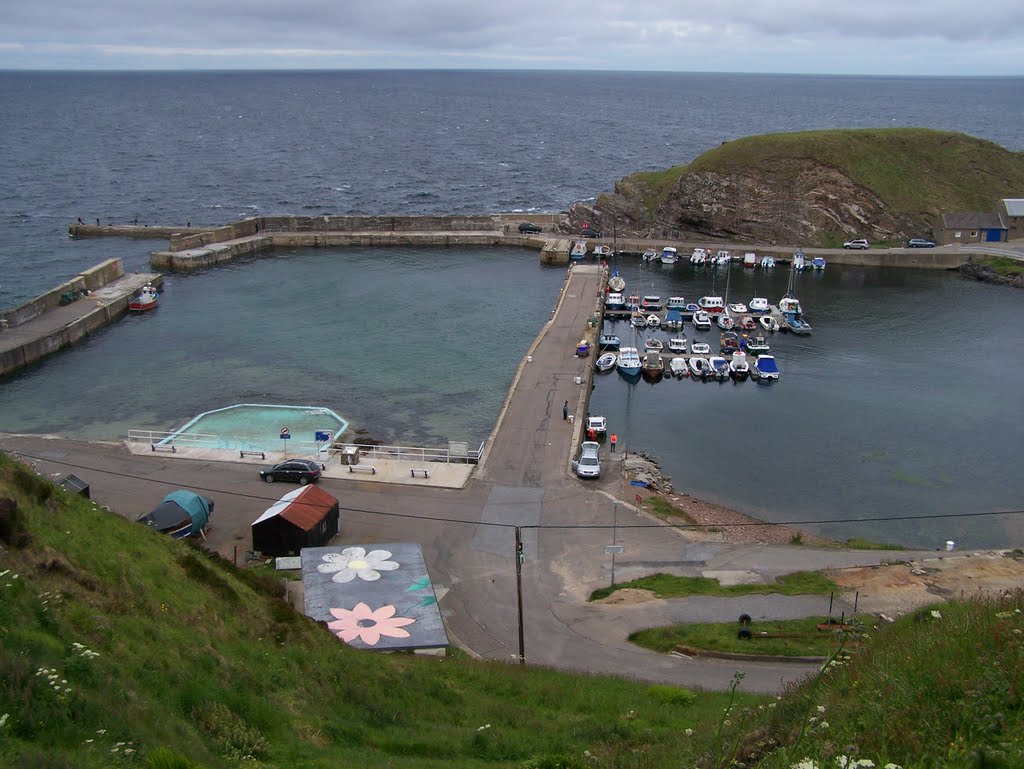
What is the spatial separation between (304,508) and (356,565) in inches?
151

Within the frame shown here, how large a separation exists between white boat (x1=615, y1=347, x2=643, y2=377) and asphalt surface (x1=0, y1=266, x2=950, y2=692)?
34.0ft

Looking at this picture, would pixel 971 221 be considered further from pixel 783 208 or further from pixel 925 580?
pixel 925 580

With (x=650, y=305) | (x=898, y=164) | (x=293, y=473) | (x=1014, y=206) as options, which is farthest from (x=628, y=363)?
(x=1014, y=206)

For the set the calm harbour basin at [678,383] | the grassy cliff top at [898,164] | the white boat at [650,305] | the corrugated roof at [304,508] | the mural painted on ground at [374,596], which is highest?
the grassy cliff top at [898,164]

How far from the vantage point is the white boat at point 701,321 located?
57281mm

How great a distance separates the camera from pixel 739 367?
48938 mm

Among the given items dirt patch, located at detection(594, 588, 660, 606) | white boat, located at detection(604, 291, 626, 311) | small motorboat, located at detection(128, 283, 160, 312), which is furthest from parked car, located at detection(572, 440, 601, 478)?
small motorboat, located at detection(128, 283, 160, 312)

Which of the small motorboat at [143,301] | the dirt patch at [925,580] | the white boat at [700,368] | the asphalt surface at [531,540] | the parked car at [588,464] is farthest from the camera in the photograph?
the small motorboat at [143,301]

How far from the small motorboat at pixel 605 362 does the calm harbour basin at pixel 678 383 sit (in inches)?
24.2

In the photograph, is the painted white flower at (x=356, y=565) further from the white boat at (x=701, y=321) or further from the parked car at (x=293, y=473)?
the white boat at (x=701, y=321)

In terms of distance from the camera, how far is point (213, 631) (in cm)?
1549

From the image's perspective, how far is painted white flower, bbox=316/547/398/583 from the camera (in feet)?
75.7

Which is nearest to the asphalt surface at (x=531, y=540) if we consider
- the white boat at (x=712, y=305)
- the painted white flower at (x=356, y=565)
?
the painted white flower at (x=356, y=565)

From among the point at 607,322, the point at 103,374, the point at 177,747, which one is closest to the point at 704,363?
the point at 607,322
